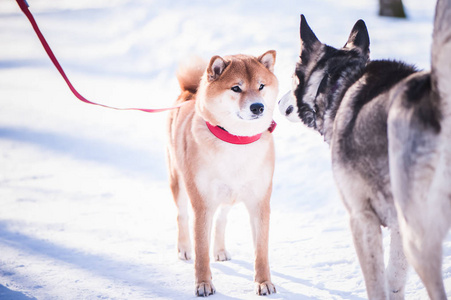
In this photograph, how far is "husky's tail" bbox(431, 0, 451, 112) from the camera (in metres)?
1.62

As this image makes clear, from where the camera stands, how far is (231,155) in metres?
2.99

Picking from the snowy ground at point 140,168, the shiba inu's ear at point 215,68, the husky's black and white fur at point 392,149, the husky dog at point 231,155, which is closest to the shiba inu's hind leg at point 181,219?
the snowy ground at point 140,168

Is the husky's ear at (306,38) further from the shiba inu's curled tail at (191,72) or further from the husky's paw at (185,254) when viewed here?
the husky's paw at (185,254)

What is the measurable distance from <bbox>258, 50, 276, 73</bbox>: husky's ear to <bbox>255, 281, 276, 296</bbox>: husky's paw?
155cm

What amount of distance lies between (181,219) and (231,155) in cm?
96

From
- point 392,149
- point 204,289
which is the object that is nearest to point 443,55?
point 392,149

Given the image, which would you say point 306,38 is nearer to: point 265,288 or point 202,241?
point 202,241

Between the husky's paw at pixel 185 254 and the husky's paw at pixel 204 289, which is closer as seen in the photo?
the husky's paw at pixel 204 289

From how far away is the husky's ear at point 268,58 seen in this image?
125 inches

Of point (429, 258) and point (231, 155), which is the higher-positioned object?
point (429, 258)

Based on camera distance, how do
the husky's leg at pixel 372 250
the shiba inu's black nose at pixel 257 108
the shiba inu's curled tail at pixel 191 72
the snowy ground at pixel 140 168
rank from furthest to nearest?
the shiba inu's curled tail at pixel 191 72, the snowy ground at pixel 140 168, the shiba inu's black nose at pixel 257 108, the husky's leg at pixel 372 250

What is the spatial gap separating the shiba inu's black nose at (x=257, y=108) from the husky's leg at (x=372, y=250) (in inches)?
42.2

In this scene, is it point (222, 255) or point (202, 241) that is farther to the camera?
point (222, 255)

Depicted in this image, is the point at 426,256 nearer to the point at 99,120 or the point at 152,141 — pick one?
the point at 152,141
